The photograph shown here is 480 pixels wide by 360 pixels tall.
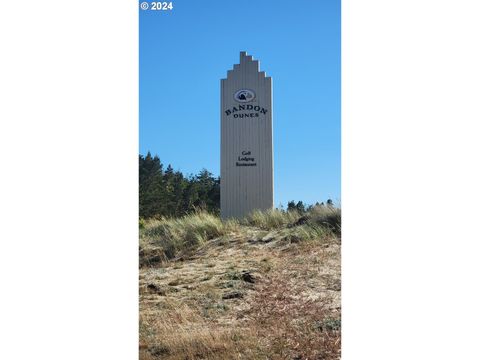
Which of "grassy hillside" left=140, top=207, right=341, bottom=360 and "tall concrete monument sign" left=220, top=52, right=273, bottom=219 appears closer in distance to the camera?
"grassy hillside" left=140, top=207, right=341, bottom=360

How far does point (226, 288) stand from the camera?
152 inches

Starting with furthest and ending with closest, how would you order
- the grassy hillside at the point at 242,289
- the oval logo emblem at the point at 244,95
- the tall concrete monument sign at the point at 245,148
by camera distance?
1. the oval logo emblem at the point at 244,95
2. the tall concrete monument sign at the point at 245,148
3. the grassy hillside at the point at 242,289

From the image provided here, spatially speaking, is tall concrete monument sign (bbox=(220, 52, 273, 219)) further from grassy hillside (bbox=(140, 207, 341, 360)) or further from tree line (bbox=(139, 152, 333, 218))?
grassy hillside (bbox=(140, 207, 341, 360))

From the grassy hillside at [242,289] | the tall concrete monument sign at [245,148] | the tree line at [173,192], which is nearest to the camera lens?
the grassy hillside at [242,289]

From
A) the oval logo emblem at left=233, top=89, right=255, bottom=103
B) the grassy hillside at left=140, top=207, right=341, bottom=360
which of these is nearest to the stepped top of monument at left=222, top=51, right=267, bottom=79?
the oval logo emblem at left=233, top=89, right=255, bottom=103

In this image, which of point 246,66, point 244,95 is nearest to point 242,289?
point 246,66

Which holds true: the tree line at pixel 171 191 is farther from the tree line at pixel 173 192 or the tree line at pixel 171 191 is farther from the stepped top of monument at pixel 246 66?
the stepped top of monument at pixel 246 66

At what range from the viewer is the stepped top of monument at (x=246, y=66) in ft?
13.5

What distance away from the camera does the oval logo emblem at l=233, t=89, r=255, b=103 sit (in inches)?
213

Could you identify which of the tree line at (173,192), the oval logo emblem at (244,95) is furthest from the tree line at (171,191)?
the oval logo emblem at (244,95)

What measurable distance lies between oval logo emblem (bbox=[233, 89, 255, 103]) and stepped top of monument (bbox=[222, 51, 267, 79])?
747mm
